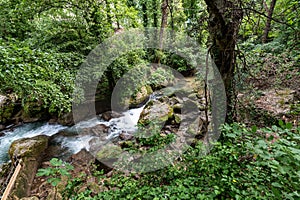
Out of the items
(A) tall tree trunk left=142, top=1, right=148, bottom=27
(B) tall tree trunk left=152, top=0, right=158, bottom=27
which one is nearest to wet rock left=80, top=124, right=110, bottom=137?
(A) tall tree trunk left=142, top=1, right=148, bottom=27

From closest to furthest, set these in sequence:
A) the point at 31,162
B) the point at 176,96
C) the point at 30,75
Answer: the point at 30,75
the point at 31,162
the point at 176,96

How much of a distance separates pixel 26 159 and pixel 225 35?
14.0 ft

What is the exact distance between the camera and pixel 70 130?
5164 millimetres

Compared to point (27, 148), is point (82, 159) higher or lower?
lower

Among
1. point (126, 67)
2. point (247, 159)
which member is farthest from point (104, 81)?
point (247, 159)

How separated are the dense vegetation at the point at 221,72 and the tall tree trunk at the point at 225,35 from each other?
10 millimetres

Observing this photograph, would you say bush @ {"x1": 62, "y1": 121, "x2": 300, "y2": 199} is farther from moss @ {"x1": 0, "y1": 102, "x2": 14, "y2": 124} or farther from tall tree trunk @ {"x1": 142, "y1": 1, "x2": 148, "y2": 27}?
tall tree trunk @ {"x1": 142, "y1": 1, "x2": 148, "y2": 27}

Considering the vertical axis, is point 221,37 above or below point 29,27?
below

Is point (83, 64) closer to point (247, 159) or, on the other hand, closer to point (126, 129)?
point (126, 129)

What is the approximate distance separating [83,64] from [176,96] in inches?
151

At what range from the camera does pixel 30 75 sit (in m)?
2.46

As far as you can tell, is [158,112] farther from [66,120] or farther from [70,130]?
[66,120]

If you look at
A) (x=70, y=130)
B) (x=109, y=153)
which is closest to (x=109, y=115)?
(x=70, y=130)

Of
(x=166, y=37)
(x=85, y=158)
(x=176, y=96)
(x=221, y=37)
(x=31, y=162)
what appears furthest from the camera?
(x=166, y=37)
